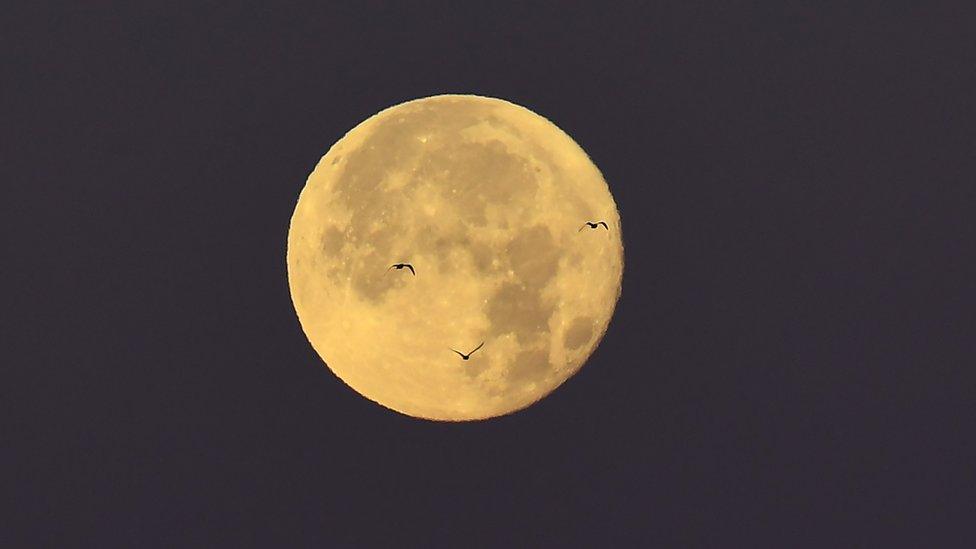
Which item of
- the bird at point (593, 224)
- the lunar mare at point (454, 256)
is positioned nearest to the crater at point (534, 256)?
the lunar mare at point (454, 256)

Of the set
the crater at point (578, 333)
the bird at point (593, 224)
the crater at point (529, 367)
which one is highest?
the bird at point (593, 224)

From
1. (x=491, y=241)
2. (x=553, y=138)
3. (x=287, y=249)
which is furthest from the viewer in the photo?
(x=287, y=249)

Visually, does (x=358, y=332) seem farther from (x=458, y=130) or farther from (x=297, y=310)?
(x=458, y=130)

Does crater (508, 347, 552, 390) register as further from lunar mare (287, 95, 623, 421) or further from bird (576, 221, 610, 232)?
bird (576, 221, 610, 232)

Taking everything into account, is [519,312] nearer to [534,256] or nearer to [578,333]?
[534,256]

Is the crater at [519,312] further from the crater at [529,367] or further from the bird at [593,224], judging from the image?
the bird at [593,224]

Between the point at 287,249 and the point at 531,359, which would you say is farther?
the point at 287,249

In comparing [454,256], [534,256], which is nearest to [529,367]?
[534,256]

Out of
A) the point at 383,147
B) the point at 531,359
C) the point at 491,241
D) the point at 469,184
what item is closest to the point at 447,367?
the point at 531,359
